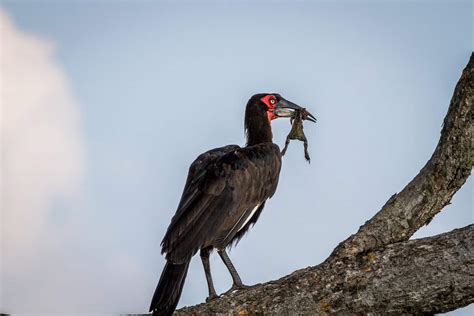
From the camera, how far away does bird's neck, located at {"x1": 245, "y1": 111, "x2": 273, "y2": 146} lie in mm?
8836

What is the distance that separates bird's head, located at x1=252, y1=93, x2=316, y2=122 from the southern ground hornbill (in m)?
0.18

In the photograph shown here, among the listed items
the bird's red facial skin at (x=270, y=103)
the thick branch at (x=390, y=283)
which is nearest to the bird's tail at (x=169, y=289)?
the thick branch at (x=390, y=283)

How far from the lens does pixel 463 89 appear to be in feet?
18.3

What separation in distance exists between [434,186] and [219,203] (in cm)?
234

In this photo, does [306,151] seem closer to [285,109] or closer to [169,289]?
[285,109]

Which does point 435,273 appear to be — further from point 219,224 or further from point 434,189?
point 219,224

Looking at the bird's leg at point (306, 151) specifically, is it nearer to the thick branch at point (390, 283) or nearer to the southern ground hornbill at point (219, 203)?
the southern ground hornbill at point (219, 203)

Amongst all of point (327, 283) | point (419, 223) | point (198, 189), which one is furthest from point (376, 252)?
point (198, 189)

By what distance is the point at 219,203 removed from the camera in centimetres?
739

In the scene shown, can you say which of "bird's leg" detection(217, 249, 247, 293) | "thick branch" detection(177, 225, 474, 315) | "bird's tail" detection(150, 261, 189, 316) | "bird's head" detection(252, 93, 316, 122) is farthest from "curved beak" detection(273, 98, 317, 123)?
"thick branch" detection(177, 225, 474, 315)

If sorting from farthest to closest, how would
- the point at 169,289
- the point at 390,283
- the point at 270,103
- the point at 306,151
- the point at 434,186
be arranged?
1. the point at 270,103
2. the point at 306,151
3. the point at 169,289
4. the point at 434,186
5. the point at 390,283

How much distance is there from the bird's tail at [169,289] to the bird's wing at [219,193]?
103 millimetres

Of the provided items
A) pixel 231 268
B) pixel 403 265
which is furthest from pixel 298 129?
pixel 403 265

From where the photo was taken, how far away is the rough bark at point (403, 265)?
4895mm
